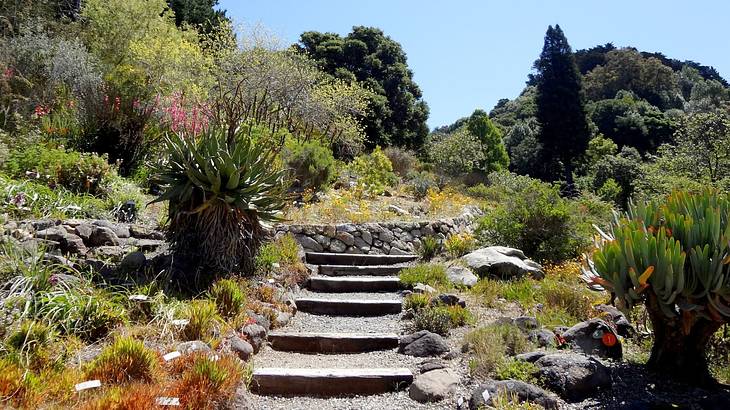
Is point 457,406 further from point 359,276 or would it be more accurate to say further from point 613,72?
point 613,72

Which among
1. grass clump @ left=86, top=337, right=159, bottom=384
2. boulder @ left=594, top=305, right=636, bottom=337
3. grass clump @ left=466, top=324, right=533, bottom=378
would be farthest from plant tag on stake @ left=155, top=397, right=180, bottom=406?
boulder @ left=594, top=305, right=636, bottom=337

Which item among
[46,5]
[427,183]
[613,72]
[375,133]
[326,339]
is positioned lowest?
[326,339]

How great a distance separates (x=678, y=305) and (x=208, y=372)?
11.5 feet

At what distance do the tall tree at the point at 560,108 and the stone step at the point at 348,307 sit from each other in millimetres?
25089

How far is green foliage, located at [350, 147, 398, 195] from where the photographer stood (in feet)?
41.2

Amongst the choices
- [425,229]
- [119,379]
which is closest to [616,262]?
[119,379]

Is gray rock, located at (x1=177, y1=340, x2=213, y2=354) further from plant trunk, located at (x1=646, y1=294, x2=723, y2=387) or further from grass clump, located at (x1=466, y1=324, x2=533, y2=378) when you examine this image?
plant trunk, located at (x1=646, y1=294, x2=723, y2=387)

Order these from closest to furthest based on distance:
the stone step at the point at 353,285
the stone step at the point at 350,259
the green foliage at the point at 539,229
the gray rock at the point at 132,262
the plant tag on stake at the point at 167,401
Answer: the plant tag on stake at the point at 167,401
the gray rock at the point at 132,262
the stone step at the point at 353,285
the stone step at the point at 350,259
the green foliage at the point at 539,229

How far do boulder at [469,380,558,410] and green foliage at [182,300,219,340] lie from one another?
7.71 ft

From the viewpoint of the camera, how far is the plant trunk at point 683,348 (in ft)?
13.1

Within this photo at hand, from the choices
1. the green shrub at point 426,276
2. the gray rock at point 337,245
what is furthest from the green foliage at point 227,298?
the gray rock at point 337,245

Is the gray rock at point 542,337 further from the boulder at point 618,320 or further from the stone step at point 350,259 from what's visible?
the stone step at point 350,259

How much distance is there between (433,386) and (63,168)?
6.41 m

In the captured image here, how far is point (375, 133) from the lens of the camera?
1000 inches
